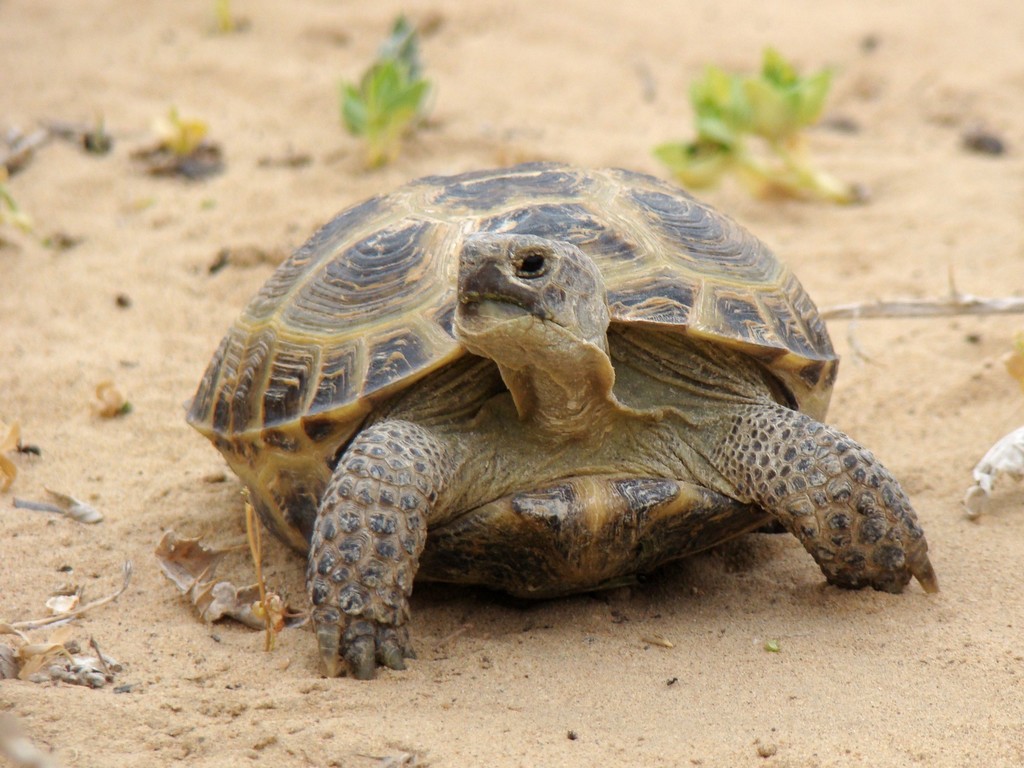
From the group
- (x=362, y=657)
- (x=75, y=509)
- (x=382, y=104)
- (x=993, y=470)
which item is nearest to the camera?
(x=362, y=657)

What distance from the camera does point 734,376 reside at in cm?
341

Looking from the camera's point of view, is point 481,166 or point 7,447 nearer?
point 7,447

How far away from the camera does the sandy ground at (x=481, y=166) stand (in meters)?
2.59

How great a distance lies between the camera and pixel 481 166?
6703 mm

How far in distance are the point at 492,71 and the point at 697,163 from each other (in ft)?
8.55

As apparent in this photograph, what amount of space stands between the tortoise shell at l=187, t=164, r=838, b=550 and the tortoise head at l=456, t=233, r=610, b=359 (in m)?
0.28

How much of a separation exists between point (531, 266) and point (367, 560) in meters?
0.79

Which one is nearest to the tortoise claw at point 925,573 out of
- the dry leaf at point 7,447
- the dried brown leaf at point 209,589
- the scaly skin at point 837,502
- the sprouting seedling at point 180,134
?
the scaly skin at point 837,502

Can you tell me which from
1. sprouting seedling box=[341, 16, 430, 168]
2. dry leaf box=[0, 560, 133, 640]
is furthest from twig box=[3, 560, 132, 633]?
sprouting seedling box=[341, 16, 430, 168]

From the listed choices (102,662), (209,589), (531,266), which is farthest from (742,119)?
(102,662)

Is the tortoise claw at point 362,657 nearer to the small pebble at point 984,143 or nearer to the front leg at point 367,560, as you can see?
the front leg at point 367,560

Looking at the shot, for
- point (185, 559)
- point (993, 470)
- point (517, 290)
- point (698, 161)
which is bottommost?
point (185, 559)

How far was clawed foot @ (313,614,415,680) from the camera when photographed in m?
2.83

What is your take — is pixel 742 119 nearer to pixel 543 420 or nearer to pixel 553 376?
pixel 543 420
